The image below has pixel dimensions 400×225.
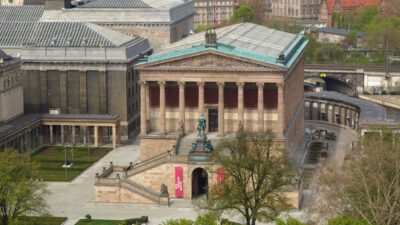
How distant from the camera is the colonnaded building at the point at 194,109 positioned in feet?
545

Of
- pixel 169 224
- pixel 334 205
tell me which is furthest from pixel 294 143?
pixel 169 224

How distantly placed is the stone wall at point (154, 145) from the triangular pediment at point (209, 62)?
1306 cm

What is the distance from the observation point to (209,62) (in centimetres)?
17500

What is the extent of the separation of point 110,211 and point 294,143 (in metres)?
49.1

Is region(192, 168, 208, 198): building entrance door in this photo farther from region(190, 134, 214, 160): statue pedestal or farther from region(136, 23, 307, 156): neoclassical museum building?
region(136, 23, 307, 156): neoclassical museum building

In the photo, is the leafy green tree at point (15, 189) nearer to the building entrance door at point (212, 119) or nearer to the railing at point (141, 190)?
the railing at point (141, 190)

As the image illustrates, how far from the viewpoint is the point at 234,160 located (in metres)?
148

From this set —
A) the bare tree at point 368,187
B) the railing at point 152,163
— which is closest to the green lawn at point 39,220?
the railing at point 152,163

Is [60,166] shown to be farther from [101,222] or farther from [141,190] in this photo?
[101,222]

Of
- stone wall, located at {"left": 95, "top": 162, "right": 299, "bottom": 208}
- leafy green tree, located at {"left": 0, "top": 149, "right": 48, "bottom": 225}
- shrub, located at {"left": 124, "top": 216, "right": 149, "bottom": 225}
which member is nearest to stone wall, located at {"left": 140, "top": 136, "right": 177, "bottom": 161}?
stone wall, located at {"left": 95, "top": 162, "right": 299, "bottom": 208}

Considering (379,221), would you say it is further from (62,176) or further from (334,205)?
(62,176)

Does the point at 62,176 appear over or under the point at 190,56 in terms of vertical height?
under

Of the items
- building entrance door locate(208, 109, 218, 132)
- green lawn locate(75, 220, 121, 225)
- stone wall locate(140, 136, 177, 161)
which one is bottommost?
green lawn locate(75, 220, 121, 225)

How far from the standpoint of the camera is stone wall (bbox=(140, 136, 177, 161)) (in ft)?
587
